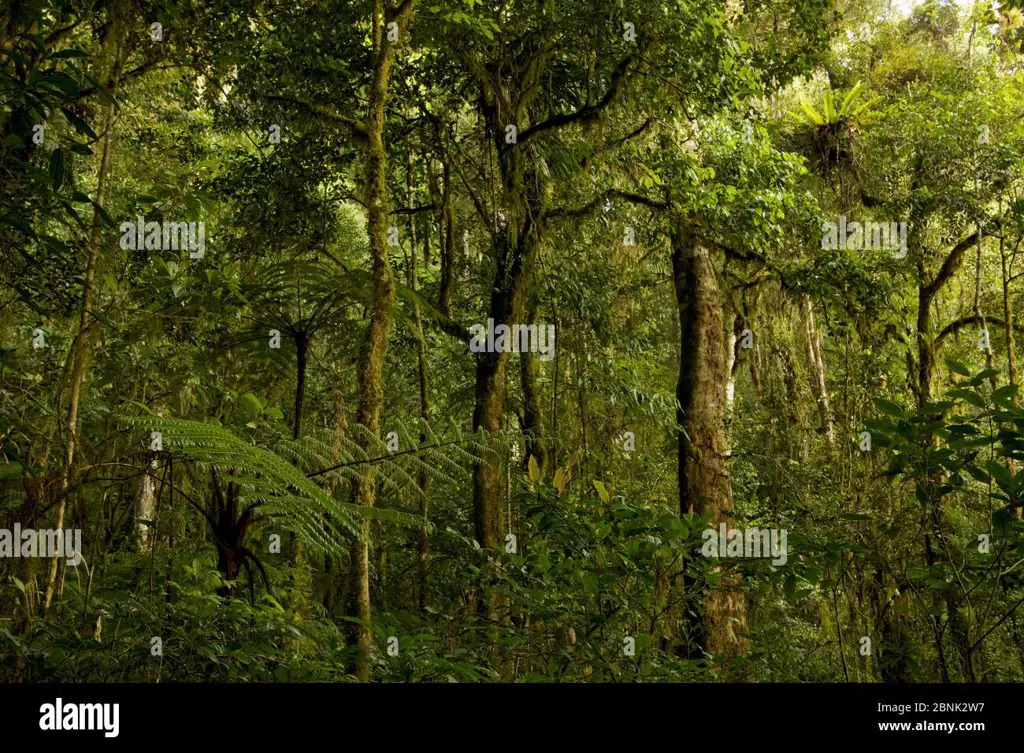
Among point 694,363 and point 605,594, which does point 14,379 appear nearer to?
point 605,594

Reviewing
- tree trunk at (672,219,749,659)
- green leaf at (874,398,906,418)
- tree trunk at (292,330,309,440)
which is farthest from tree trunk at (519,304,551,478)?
green leaf at (874,398,906,418)

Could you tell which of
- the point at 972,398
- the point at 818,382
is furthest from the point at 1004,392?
the point at 818,382

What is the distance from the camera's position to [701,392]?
751cm

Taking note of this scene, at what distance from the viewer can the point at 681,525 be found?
10.3ft

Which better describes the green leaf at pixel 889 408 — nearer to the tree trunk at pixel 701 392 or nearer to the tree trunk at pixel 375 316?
the tree trunk at pixel 375 316

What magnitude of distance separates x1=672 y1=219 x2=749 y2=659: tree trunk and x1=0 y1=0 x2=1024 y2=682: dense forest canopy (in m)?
0.03

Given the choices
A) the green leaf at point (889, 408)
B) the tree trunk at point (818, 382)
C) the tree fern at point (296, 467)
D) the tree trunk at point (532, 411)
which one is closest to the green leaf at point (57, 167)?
the tree fern at point (296, 467)

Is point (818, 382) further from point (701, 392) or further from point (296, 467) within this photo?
point (296, 467)

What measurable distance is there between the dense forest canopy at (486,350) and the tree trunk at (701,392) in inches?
1.3

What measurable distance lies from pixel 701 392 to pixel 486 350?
200 centimetres

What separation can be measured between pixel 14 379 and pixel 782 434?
7.85 meters

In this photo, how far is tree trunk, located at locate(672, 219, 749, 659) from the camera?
732 cm

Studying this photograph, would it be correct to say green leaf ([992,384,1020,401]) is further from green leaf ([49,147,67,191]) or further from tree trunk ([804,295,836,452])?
tree trunk ([804,295,836,452])
